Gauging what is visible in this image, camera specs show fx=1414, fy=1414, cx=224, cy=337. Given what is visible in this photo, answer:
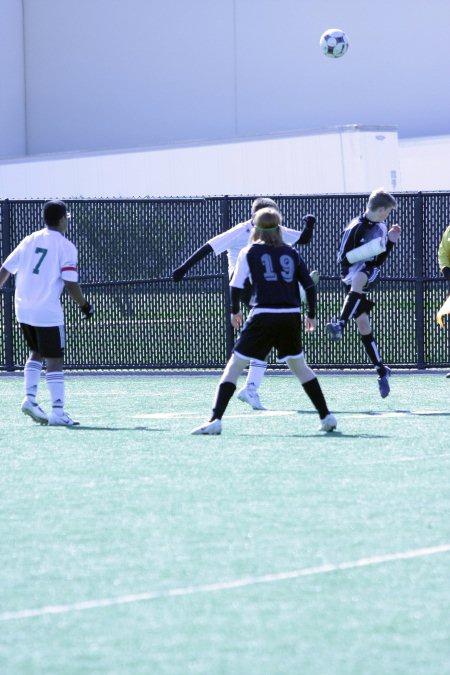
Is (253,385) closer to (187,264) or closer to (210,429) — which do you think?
(187,264)

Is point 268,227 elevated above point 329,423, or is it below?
above

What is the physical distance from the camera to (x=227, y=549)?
252 inches

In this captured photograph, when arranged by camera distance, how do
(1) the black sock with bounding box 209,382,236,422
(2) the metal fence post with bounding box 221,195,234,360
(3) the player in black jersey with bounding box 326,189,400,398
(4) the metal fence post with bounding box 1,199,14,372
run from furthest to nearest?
(4) the metal fence post with bounding box 1,199,14,372 < (2) the metal fence post with bounding box 221,195,234,360 < (3) the player in black jersey with bounding box 326,189,400,398 < (1) the black sock with bounding box 209,382,236,422

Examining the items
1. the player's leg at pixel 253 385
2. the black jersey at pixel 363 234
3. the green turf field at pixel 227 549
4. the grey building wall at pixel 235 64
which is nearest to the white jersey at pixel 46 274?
the green turf field at pixel 227 549

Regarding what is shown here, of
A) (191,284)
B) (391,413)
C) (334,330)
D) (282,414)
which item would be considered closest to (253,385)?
(282,414)

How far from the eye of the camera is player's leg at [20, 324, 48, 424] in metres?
11.3

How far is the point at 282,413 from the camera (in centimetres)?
1217

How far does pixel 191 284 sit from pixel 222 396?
669 cm

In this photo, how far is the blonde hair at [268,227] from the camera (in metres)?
10.2

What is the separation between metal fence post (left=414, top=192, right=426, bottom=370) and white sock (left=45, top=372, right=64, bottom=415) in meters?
6.42

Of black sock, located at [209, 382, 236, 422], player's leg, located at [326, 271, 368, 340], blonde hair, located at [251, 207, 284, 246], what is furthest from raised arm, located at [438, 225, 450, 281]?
black sock, located at [209, 382, 236, 422]

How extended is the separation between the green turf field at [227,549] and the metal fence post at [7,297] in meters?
5.80

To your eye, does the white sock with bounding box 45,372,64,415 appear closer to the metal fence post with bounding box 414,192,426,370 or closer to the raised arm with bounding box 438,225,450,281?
the raised arm with bounding box 438,225,450,281

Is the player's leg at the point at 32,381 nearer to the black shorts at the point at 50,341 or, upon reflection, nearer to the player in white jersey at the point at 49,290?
the player in white jersey at the point at 49,290
